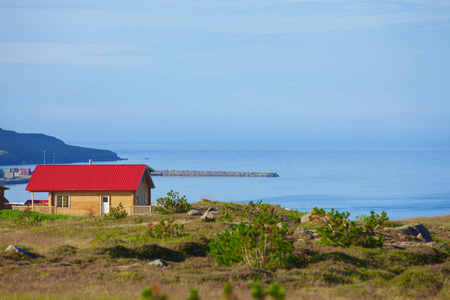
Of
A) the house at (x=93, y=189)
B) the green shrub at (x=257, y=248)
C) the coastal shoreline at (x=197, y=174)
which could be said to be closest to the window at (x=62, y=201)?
the house at (x=93, y=189)

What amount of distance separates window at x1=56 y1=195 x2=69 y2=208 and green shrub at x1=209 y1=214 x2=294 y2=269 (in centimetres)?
3118

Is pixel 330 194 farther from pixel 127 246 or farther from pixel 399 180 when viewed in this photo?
pixel 127 246

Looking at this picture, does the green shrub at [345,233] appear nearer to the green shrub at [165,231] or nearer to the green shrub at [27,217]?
the green shrub at [165,231]

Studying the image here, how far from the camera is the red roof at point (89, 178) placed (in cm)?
4416

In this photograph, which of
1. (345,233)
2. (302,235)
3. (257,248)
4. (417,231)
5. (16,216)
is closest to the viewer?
(257,248)

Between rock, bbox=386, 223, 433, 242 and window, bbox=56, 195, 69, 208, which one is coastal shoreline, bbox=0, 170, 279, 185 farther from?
rock, bbox=386, 223, 433, 242

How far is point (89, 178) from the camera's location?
4528 cm

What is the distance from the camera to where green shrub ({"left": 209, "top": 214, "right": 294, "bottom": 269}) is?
1612 cm

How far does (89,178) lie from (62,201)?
3.09 metres

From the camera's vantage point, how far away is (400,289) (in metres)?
13.4

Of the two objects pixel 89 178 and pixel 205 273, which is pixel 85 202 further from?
pixel 205 273

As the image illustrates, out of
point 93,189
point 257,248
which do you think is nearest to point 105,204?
point 93,189

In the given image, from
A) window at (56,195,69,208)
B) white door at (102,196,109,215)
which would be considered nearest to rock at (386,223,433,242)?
white door at (102,196,109,215)

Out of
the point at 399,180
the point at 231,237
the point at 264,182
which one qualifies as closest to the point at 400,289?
the point at 231,237
